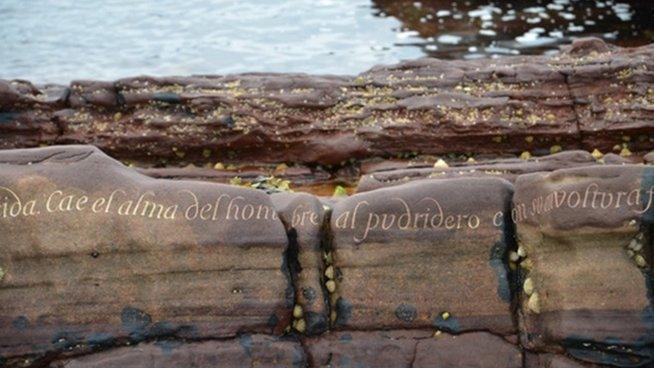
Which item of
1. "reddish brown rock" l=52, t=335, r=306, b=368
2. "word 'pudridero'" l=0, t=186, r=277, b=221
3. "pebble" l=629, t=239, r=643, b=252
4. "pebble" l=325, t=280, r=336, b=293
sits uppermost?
"word 'pudridero'" l=0, t=186, r=277, b=221

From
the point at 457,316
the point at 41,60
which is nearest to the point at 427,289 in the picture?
the point at 457,316

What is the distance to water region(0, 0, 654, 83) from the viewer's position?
42.4 ft

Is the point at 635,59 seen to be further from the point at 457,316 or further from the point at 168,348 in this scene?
the point at 168,348

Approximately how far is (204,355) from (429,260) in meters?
1.35

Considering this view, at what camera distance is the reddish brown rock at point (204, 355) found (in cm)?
481

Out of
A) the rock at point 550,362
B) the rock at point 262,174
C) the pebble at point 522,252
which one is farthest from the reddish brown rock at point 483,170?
the rock at point 262,174

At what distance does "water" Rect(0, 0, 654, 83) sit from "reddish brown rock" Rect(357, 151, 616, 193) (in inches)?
249

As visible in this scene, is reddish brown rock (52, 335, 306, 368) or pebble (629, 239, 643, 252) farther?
reddish brown rock (52, 335, 306, 368)

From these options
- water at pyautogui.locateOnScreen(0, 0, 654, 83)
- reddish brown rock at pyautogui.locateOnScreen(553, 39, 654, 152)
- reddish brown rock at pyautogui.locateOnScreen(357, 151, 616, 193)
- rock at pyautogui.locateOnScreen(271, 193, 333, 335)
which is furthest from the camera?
water at pyautogui.locateOnScreen(0, 0, 654, 83)

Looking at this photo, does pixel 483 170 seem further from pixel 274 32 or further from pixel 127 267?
pixel 274 32

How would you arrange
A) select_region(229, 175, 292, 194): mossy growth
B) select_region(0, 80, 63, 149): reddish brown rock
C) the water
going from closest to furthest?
select_region(229, 175, 292, 194): mossy growth
select_region(0, 80, 63, 149): reddish brown rock
the water

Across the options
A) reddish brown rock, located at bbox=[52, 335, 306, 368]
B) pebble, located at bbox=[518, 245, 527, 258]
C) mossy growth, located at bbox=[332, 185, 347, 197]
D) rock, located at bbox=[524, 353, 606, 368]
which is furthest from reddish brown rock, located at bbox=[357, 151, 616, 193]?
rock, located at bbox=[524, 353, 606, 368]

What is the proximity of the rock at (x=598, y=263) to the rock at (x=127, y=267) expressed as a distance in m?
1.45

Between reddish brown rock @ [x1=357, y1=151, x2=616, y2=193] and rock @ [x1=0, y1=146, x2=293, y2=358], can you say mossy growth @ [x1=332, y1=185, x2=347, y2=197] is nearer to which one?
reddish brown rock @ [x1=357, y1=151, x2=616, y2=193]
